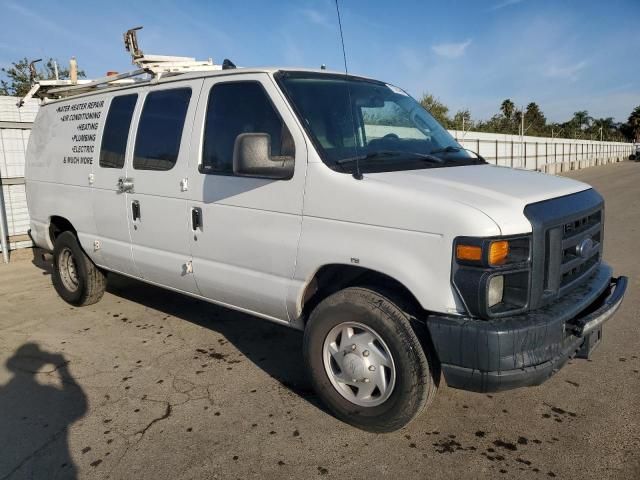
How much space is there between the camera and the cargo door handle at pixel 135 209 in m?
4.32

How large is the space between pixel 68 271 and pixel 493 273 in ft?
15.8

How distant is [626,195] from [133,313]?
16.6 metres

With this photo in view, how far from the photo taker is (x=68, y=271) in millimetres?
5691

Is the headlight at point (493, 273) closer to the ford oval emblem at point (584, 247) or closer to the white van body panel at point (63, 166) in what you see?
the ford oval emblem at point (584, 247)

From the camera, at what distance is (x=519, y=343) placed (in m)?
2.55

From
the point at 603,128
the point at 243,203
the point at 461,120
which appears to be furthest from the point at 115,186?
the point at 603,128

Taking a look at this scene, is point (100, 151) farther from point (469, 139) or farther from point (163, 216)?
point (469, 139)

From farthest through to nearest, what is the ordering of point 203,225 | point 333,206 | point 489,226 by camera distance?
1. point 203,225
2. point 333,206
3. point 489,226

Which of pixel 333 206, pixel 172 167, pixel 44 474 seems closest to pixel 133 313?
pixel 172 167

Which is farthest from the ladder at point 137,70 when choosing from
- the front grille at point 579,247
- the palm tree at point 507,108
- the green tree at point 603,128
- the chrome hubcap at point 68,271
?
the green tree at point 603,128

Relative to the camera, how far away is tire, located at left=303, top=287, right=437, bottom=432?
2826 millimetres

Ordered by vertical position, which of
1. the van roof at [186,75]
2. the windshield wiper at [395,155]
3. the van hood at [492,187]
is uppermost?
the van roof at [186,75]

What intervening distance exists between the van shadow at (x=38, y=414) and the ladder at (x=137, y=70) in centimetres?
253

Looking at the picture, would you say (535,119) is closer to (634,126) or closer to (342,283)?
(634,126)
